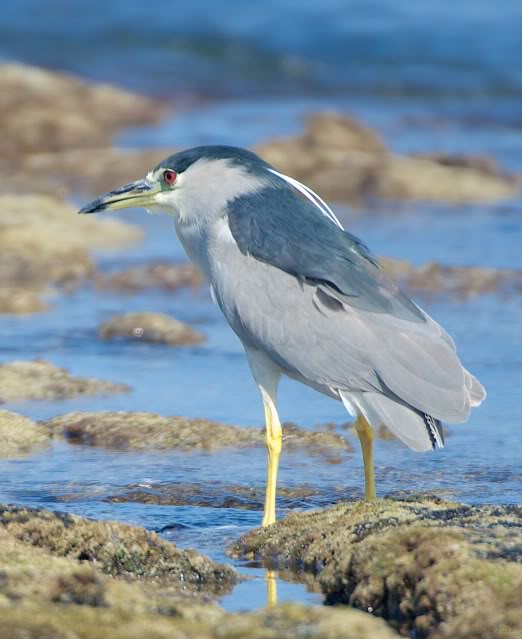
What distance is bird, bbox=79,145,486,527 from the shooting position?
474 centimetres

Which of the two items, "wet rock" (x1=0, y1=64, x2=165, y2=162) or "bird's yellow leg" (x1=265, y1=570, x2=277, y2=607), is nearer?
"bird's yellow leg" (x1=265, y1=570, x2=277, y2=607)

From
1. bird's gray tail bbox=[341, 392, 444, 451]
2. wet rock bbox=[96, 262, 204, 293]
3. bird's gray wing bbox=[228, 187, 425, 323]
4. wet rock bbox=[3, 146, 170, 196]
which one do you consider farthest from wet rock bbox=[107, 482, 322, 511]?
wet rock bbox=[3, 146, 170, 196]

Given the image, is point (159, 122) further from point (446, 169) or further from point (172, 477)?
point (172, 477)

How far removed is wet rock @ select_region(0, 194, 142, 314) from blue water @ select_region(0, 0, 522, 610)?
24 centimetres

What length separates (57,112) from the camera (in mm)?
17312

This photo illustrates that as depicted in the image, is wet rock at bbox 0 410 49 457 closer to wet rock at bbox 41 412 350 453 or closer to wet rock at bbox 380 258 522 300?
wet rock at bbox 41 412 350 453

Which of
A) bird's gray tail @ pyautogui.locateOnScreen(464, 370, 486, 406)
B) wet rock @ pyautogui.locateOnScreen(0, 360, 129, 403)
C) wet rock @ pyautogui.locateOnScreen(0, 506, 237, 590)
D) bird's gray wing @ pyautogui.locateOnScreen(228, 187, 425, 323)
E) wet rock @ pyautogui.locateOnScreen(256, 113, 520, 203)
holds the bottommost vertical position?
wet rock @ pyautogui.locateOnScreen(0, 506, 237, 590)

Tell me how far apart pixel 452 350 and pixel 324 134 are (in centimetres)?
1061

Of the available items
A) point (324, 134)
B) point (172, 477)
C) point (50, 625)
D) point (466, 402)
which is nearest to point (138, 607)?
point (50, 625)

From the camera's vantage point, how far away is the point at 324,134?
15.2 metres

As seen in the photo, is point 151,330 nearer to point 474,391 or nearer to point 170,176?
point 170,176

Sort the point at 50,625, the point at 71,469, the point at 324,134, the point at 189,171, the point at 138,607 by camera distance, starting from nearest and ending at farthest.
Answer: the point at 50,625 < the point at 138,607 < the point at 189,171 < the point at 71,469 < the point at 324,134

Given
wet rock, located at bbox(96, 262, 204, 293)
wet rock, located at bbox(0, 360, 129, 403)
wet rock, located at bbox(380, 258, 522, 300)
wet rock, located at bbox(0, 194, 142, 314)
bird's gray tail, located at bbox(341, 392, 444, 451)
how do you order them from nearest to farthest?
bird's gray tail, located at bbox(341, 392, 444, 451)
wet rock, located at bbox(0, 360, 129, 403)
wet rock, located at bbox(380, 258, 522, 300)
wet rock, located at bbox(0, 194, 142, 314)
wet rock, located at bbox(96, 262, 204, 293)

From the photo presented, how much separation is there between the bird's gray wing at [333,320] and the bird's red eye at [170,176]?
1.60 ft
